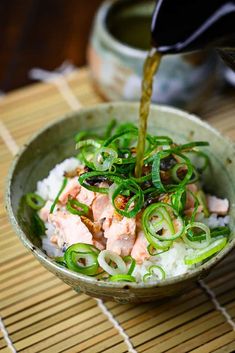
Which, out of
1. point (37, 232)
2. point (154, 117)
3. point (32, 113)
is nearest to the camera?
point (37, 232)

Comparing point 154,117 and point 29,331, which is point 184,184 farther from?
point 29,331

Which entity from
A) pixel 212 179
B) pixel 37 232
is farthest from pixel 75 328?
pixel 212 179

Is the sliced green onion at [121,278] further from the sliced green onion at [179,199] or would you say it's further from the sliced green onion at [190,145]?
the sliced green onion at [190,145]

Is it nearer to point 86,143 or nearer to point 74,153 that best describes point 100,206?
point 86,143

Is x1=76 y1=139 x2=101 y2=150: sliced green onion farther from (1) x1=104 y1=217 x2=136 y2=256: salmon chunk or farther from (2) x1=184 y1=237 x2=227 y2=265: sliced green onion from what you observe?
(2) x1=184 y1=237 x2=227 y2=265: sliced green onion

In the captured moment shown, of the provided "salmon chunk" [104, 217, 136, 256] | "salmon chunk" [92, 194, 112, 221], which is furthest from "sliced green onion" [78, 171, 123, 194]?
"salmon chunk" [104, 217, 136, 256]
